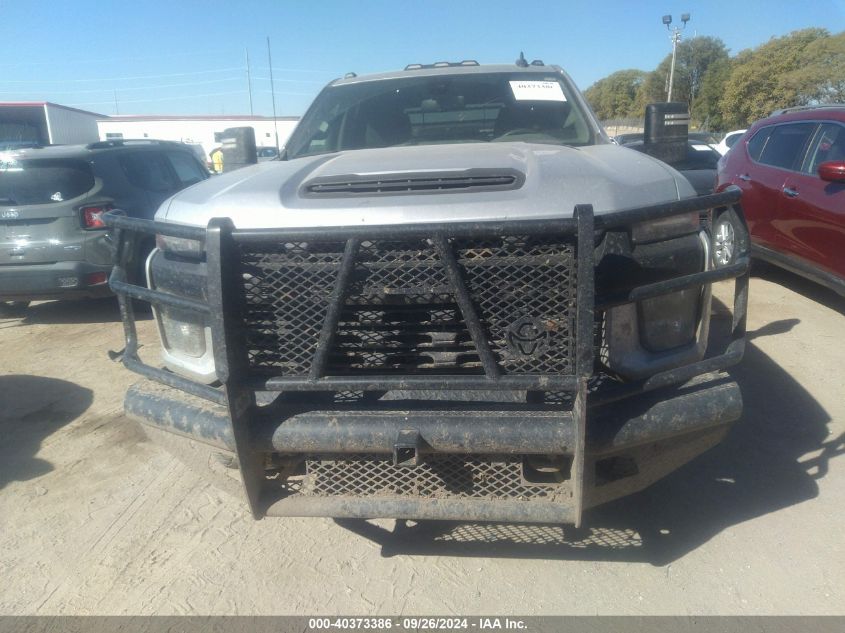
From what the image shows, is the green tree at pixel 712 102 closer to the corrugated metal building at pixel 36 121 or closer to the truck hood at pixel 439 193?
the corrugated metal building at pixel 36 121

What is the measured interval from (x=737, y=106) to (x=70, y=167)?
40790mm

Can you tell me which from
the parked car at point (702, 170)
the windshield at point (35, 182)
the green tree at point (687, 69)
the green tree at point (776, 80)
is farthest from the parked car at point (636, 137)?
the green tree at point (687, 69)

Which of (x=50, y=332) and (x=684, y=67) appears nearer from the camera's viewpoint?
(x=50, y=332)

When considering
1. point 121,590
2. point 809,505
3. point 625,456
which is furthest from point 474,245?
point 809,505

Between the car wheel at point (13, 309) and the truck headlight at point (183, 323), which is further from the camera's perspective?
the car wheel at point (13, 309)

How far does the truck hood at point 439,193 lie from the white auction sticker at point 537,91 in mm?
990

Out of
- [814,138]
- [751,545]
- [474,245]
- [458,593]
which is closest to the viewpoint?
[474,245]

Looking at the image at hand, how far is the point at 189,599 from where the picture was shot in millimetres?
2756

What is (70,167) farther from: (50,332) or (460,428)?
(460,428)

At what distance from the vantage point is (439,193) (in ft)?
Answer: 8.20

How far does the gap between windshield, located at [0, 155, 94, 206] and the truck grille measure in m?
5.11

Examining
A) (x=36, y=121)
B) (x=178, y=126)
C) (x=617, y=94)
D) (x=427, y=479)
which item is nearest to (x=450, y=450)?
(x=427, y=479)

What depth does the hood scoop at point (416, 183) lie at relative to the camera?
2.55 m

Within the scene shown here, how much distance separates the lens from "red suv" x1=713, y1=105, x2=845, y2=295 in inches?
220
